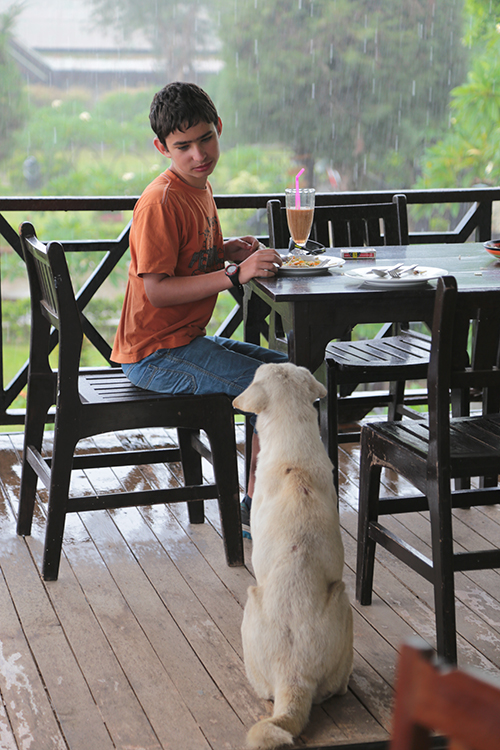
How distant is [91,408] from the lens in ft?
7.18

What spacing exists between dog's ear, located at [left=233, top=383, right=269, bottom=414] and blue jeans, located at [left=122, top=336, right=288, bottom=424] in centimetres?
49

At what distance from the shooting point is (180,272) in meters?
2.32

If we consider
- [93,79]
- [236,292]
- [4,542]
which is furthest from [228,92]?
[4,542]

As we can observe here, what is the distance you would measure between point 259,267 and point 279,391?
56 cm

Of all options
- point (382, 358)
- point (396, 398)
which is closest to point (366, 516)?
point (382, 358)

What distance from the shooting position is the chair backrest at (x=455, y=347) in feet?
5.59

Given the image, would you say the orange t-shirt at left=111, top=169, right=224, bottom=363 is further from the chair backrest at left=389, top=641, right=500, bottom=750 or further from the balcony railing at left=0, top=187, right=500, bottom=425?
the chair backrest at left=389, top=641, right=500, bottom=750

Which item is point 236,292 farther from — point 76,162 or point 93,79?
point 93,79

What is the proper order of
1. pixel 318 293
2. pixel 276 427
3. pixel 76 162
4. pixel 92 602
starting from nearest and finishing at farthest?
pixel 276 427 → pixel 318 293 → pixel 92 602 → pixel 76 162

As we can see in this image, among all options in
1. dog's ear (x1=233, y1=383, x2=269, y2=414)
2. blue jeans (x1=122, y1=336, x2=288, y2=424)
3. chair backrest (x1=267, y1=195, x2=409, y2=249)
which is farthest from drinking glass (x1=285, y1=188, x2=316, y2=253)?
dog's ear (x1=233, y1=383, x2=269, y2=414)

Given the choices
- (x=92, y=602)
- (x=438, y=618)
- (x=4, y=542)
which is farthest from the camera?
(x=4, y=542)

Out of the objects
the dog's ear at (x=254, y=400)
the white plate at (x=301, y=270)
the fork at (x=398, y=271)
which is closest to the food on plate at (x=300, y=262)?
the white plate at (x=301, y=270)

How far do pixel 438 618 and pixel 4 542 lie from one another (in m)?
1.37

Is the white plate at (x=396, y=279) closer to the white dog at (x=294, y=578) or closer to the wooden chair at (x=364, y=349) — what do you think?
the wooden chair at (x=364, y=349)
